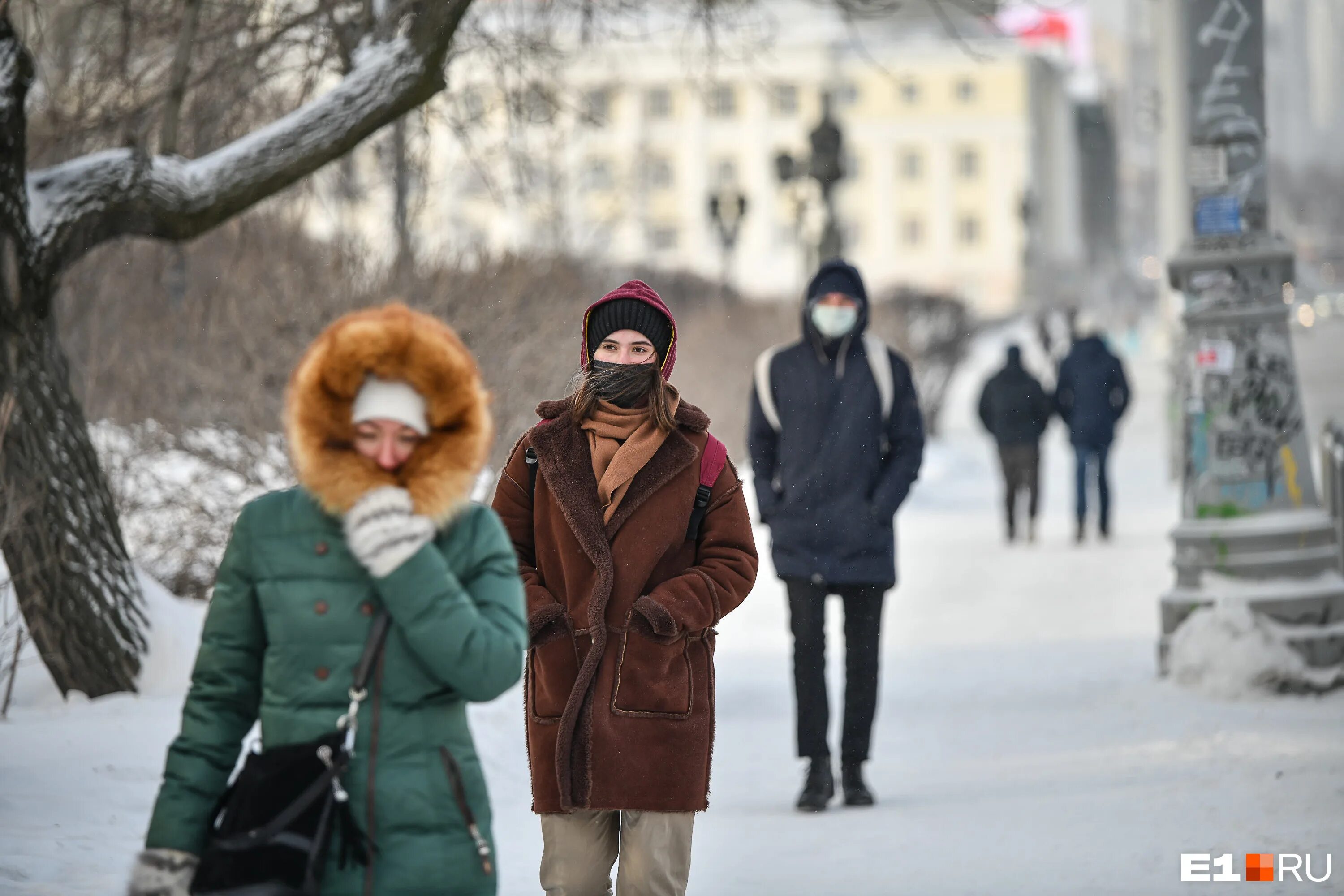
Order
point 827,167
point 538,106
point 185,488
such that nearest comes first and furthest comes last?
point 185,488 → point 538,106 → point 827,167

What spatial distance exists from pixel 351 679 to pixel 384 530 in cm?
28

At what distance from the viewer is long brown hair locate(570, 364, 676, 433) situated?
427cm

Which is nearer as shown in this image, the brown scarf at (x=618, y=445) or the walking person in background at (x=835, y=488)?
the brown scarf at (x=618, y=445)

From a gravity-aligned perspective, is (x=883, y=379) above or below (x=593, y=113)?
below

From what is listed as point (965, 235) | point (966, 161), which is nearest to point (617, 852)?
point (965, 235)

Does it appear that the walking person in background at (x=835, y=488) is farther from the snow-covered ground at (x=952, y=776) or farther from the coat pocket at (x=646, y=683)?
the coat pocket at (x=646, y=683)

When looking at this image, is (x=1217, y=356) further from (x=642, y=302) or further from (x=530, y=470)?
(x=530, y=470)

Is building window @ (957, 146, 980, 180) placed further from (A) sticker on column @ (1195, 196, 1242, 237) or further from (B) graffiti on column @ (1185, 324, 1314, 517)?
(B) graffiti on column @ (1185, 324, 1314, 517)

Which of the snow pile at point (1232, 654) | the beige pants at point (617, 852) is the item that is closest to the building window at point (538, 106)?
the snow pile at point (1232, 654)

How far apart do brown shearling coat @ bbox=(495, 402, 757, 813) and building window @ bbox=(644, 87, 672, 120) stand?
285 ft

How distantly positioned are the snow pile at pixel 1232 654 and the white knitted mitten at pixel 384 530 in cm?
591

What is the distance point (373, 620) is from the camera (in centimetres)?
319

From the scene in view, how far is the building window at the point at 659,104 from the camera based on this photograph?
9119cm

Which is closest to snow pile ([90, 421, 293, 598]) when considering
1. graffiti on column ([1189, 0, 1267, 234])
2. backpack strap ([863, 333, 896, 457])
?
backpack strap ([863, 333, 896, 457])
